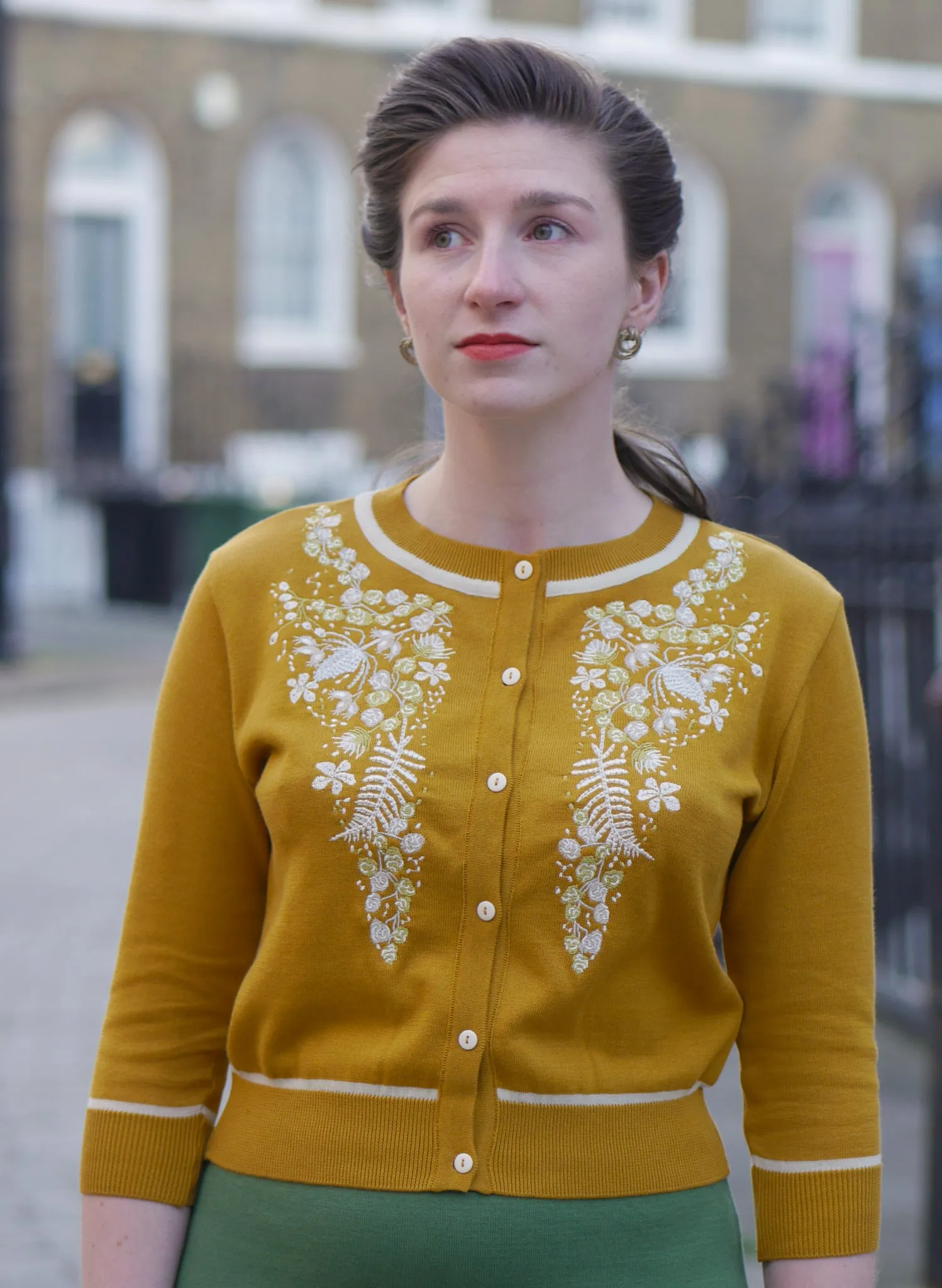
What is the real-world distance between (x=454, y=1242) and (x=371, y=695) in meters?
0.53

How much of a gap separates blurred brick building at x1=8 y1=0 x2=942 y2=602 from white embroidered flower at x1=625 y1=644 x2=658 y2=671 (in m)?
17.7

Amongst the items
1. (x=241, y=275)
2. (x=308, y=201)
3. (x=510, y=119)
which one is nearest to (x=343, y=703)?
(x=510, y=119)

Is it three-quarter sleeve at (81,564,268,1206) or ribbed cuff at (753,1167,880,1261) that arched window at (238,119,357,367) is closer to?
three-quarter sleeve at (81,564,268,1206)

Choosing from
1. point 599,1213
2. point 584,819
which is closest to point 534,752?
point 584,819

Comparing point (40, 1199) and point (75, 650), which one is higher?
point (40, 1199)

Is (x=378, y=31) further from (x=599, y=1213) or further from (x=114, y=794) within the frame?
(x=599, y=1213)

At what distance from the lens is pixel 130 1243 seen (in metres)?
1.96

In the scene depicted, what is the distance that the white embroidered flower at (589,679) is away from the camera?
1972mm

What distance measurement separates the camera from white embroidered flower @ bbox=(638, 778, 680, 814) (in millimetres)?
1892

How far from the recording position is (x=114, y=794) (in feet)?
31.8

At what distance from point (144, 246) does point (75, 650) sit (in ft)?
20.8

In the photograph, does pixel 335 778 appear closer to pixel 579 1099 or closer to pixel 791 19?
pixel 579 1099

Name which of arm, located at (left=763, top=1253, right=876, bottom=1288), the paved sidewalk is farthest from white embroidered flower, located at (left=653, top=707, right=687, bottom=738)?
the paved sidewalk

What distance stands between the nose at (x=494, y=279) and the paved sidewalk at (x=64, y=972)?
2.91 metres
